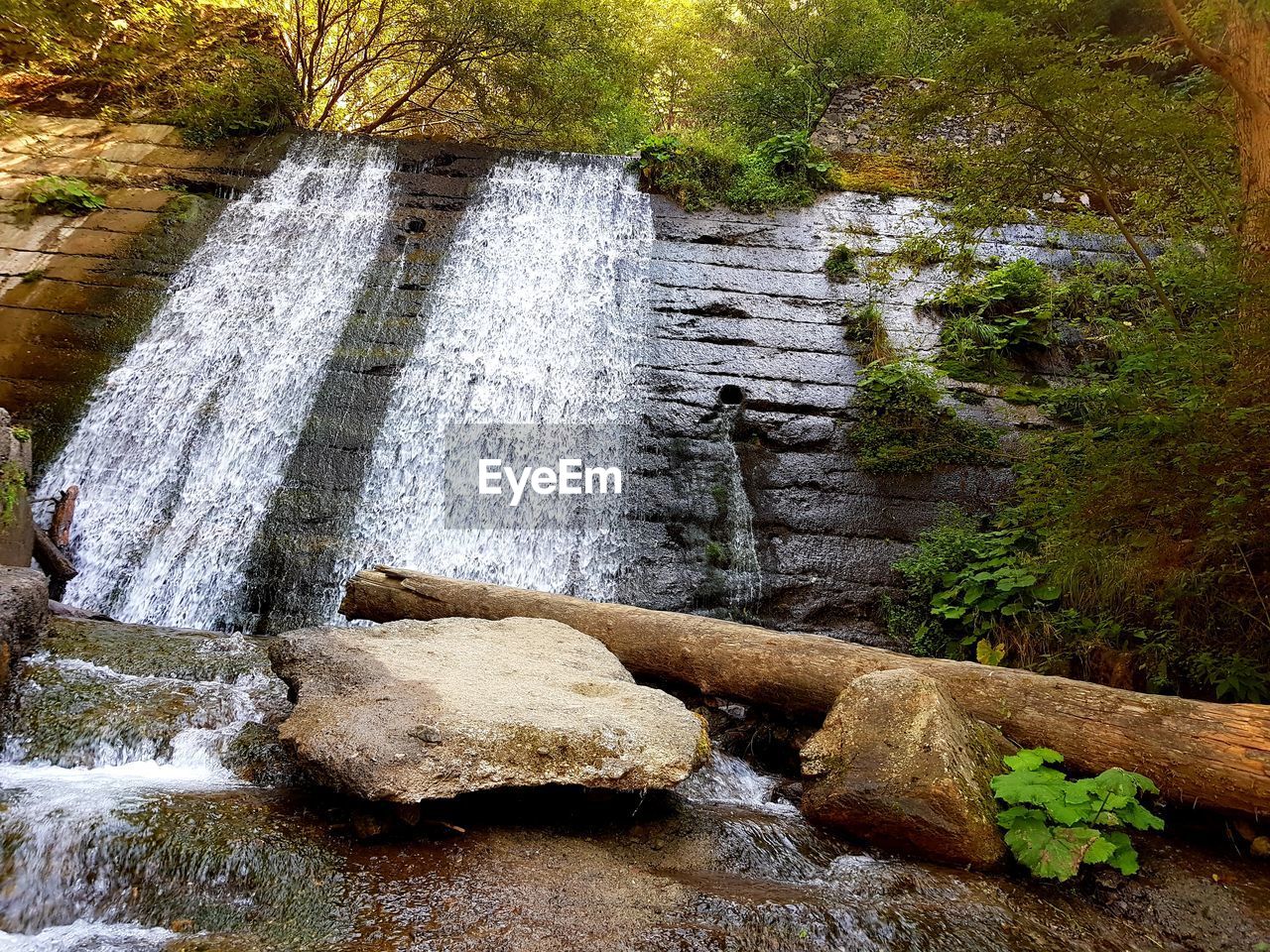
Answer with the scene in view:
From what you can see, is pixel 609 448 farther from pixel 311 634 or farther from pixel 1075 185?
pixel 1075 185

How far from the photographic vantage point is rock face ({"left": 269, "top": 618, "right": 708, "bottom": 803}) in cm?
250

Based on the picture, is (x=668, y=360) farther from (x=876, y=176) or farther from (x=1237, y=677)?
(x=1237, y=677)

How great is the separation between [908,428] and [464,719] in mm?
5510

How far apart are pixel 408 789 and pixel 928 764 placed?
6.59 ft

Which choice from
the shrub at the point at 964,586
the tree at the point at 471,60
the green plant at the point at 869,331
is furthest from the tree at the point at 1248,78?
the tree at the point at 471,60

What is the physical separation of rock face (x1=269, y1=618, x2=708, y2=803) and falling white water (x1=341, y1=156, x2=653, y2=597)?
244cm

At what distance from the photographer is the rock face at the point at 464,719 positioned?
8.21 feet

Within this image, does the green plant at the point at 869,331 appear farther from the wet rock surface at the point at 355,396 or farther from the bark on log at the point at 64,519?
the bark on log at the point at 64,519

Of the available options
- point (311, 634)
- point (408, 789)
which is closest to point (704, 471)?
point (311, 634)

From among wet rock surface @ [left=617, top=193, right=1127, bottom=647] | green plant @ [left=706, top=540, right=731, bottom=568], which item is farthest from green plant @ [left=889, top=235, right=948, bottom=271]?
green plant @ [left=706, top=540, right=731, bottom=568]

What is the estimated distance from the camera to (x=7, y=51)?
29.4ft

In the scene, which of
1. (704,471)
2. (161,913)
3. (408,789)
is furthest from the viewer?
(704,471)

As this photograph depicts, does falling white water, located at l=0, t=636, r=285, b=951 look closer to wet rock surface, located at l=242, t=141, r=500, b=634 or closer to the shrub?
wet rock surface, located at l=242, t=141, r=500, b=634

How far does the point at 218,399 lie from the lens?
694 centimetres
